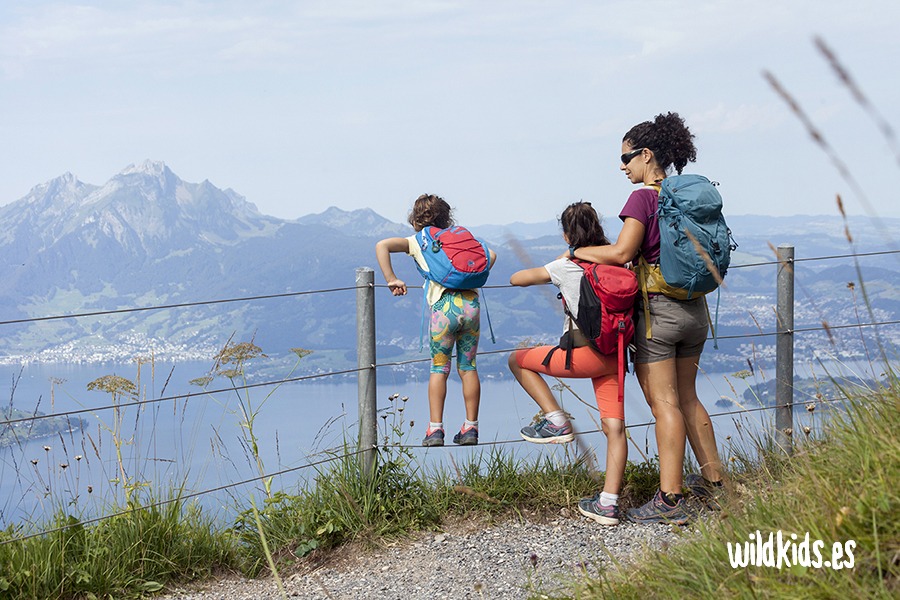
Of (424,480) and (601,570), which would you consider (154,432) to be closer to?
(424,480)

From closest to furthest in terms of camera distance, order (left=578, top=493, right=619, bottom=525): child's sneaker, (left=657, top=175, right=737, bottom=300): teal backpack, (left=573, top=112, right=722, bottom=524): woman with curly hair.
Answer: (left=657, top=175, right=737, bottom=300): teal backpack → (left=573, top=112, right=722, bottom=524): woman with curly hair → (left=578, top=493, right=619, bottom=525): child's sneaker

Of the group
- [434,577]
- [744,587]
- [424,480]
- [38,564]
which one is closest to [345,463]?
[424,480]

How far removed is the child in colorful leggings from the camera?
16.5 feet

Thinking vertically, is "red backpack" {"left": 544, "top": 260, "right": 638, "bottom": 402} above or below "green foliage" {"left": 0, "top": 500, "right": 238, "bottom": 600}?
above

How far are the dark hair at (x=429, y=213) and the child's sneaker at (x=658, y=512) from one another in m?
1.85

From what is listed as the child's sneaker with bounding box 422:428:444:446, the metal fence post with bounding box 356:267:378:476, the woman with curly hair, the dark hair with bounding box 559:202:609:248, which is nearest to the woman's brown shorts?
the woman with curly hair

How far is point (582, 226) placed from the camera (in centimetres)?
448

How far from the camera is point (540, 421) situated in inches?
191

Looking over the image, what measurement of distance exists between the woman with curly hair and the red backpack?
0.07 meters

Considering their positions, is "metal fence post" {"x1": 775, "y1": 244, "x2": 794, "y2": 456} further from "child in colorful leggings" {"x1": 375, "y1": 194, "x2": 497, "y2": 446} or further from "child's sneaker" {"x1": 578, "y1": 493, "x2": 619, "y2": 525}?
"child in colorful leggings" {"x1": 375, "y1": 194, "x2": 497, "y2": 446}

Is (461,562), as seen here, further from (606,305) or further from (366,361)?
(606,305)

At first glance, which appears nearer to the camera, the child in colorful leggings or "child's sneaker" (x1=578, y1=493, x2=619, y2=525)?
"child's sneaker" (x1=578, y1=493, x2=619, y2=525)

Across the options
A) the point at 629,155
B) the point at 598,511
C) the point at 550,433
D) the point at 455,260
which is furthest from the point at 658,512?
the point at 629,155

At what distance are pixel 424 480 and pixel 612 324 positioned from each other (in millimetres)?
1515
